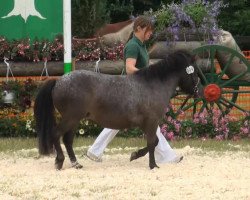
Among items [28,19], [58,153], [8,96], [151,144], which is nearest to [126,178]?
[151,144]

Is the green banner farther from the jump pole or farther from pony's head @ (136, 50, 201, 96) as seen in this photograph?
pony's head @ (136, 50, 201, 96)

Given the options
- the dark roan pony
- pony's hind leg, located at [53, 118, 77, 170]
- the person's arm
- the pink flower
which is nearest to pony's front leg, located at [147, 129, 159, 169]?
the dark roan pony

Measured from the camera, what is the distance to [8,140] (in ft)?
36.1

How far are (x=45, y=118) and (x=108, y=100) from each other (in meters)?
0.80

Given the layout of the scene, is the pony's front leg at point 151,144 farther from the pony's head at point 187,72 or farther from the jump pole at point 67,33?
the jump pole at point 67,33

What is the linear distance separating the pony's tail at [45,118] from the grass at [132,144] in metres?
1.79

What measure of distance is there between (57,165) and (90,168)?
427mm

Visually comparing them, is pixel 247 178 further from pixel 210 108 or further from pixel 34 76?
pixel 34 76

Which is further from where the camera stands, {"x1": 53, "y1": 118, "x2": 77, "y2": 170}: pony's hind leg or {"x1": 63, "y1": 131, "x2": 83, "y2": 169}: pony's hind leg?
{"x1": 63, "y1": 131, "x2": 83, "y2": 169}: pony's hind leg

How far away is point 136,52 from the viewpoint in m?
8.41

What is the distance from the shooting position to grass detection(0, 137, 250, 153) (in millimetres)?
10102

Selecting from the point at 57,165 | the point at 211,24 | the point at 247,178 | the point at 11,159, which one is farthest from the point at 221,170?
the point at 211,24

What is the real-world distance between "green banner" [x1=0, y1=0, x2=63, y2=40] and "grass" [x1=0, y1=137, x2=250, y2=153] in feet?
7.82

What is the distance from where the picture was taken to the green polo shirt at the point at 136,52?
27.5ft
